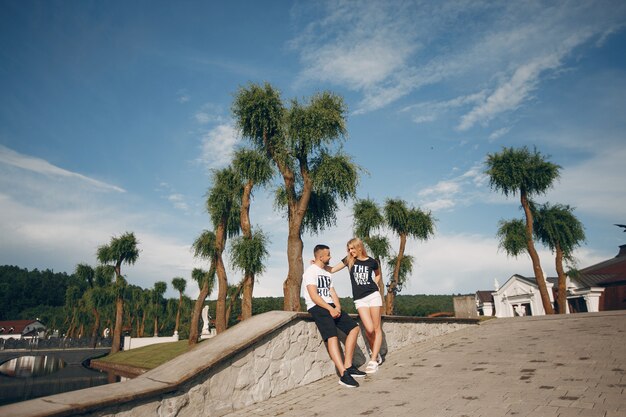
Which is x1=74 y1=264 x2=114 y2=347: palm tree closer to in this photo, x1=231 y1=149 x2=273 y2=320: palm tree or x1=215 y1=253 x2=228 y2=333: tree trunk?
x1=215 y1=253 x2=228 y2=333: tree trunk

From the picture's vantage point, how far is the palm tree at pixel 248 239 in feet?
55.0

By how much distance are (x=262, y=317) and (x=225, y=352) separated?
4.21 feet

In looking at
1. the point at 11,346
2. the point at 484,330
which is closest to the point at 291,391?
the point at 484,330

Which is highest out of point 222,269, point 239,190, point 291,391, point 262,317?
point 239,190

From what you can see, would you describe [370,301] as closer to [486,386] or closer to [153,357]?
[486,386]

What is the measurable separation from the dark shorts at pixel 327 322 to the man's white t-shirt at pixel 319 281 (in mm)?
154

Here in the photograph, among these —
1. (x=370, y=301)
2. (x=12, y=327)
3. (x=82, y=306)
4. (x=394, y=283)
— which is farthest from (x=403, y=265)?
(x=12, y=327)

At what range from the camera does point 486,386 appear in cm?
460

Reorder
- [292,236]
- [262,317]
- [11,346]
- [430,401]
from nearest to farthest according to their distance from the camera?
1. [430,401]
2. [262,317]
3. [292,236]
4. [11,346]

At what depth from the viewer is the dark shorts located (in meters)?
5.37

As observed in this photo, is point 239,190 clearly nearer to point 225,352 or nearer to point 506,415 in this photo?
point 225,352

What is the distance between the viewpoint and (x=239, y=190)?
2144 centimetres

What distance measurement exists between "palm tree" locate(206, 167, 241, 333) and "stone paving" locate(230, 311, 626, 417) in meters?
15.5

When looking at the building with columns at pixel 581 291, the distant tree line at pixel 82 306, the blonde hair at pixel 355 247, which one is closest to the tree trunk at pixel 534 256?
the building with columns at pixel 581 291
